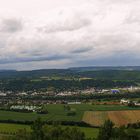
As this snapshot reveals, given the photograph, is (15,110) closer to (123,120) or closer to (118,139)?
(123,120)

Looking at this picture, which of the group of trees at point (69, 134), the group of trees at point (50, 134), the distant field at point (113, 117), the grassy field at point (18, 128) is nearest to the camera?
the group of trees at point (50, 134)

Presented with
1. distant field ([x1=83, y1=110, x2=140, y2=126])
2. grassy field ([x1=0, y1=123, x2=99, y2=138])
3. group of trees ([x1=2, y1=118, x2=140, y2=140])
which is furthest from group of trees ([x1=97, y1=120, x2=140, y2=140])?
distant field ([x1=83, y1=110, x2=140, y2=126])

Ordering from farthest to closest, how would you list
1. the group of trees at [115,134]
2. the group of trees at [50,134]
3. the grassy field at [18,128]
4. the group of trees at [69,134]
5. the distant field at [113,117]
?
the distant field at [113,117]
the grassy field at [18,128]
the group of trees at [115,134]
the group of trees at [69,134]
the group of trees at [50,134]

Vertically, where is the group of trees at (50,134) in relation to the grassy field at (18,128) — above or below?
above

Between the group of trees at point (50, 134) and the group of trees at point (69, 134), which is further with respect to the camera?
the group of trees at point (69, 134)

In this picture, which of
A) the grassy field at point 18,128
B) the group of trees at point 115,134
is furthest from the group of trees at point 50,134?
the grassy field at point 18,128

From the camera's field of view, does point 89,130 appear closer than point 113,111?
Yes

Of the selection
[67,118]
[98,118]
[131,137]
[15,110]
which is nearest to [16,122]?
[67,118]

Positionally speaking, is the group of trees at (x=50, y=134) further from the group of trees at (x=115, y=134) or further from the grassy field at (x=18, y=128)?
the grassy field at (x=18, y=128)

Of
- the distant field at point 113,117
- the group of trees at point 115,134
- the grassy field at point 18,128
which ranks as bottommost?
the grassy field at point 18,128
